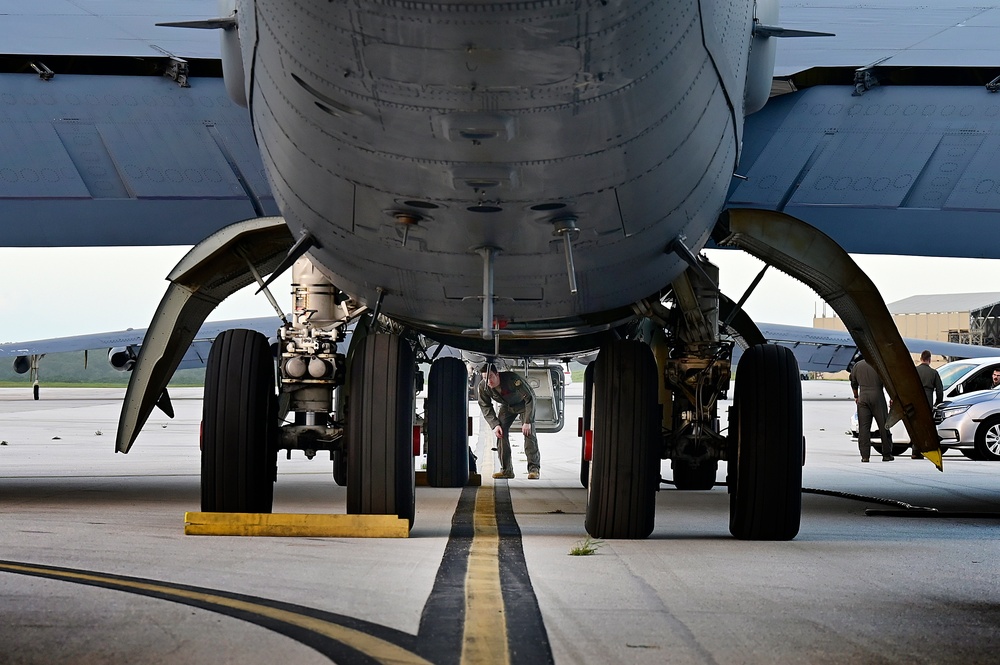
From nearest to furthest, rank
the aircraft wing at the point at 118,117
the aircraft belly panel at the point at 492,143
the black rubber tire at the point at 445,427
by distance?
the aircraft belly panel at the point at 492,143 → the aircraft wing at the point at 118,117 → the black rubber tire at the point at 445,427

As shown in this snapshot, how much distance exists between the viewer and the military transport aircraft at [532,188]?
13.3 feet

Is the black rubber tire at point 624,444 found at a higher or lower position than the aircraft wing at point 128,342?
lower

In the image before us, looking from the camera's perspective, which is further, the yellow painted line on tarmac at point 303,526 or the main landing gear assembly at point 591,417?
the main landing gear assembly at point 591,417

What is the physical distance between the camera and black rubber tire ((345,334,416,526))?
6.61 meters

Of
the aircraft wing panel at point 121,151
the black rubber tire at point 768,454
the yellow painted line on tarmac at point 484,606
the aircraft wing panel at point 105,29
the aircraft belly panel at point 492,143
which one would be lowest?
the yellow painted line on tarmac at point 484,606

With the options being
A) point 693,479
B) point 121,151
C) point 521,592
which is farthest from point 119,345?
point 521,592

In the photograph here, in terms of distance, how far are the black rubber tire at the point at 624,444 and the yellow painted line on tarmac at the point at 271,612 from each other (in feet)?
9.28

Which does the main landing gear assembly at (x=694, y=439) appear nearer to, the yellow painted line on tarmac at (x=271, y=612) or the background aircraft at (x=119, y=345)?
the yellow painted line on tarmac at (x=271, y=612)

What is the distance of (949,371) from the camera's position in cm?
2283

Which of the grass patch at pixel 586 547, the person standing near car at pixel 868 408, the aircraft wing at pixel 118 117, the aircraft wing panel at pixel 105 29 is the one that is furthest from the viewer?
the person standing near car at pixel 868 408

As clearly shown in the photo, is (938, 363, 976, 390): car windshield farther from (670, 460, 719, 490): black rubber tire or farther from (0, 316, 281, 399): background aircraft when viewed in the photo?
(0, 316, 281, 399): background aircraft

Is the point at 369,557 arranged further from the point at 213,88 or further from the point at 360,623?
the point at 213,88

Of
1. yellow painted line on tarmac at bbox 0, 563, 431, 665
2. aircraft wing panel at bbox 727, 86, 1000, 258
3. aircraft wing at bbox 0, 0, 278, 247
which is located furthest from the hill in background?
yellow painted line on tarmac at bbox 0, 563, 431, 665

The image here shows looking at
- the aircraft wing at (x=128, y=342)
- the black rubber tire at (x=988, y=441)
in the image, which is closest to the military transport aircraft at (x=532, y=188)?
the black rubber tire at (x=988, y=441)
